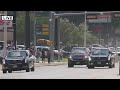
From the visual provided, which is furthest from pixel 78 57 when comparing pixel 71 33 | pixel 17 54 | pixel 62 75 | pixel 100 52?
pixel 71 33

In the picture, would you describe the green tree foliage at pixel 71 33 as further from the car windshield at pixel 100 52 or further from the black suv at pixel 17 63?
the black suv at pixel 17 63

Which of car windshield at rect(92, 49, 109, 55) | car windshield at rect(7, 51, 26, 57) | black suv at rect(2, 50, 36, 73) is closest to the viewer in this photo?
black suv at rect(2, 50, 36, 73)

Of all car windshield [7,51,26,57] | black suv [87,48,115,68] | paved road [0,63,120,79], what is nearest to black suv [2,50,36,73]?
car windshield [7,51,26,57]

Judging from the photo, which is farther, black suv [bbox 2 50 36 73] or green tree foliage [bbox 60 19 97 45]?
green tree foliage [bbox 60 19 97 45]

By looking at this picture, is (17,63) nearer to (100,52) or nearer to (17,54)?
(17,54)

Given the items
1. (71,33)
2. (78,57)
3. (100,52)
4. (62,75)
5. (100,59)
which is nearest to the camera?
(62,75)

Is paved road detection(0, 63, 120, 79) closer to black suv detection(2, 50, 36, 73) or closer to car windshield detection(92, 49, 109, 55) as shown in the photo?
black suv detection(2, 50, 36, 73)

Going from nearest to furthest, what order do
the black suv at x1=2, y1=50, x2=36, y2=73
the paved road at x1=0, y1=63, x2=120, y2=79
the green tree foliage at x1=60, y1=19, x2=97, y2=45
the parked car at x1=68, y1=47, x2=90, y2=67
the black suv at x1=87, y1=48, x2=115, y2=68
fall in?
1. the paved road at x1=0, y1=63, x2=120, y2=79
2. the black suv at x1=2, y1=50, x2=36, y2=73
3. the black suv at x1=87, y1=48, x2=115, y2=68
4. the parked car at x1=68, y1=47, x2=90, y2=67
5. the green tree foliage at x1=60, y1=19, x2=97, y2=45

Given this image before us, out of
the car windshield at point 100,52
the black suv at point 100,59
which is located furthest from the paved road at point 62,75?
the car windshield at point 100,52

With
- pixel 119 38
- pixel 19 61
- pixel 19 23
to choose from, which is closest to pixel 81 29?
pixel 19 23

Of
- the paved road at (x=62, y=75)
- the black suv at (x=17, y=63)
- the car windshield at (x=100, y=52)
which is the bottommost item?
the paved road at (x=62, y=75)

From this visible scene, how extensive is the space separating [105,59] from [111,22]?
73.0 metres
